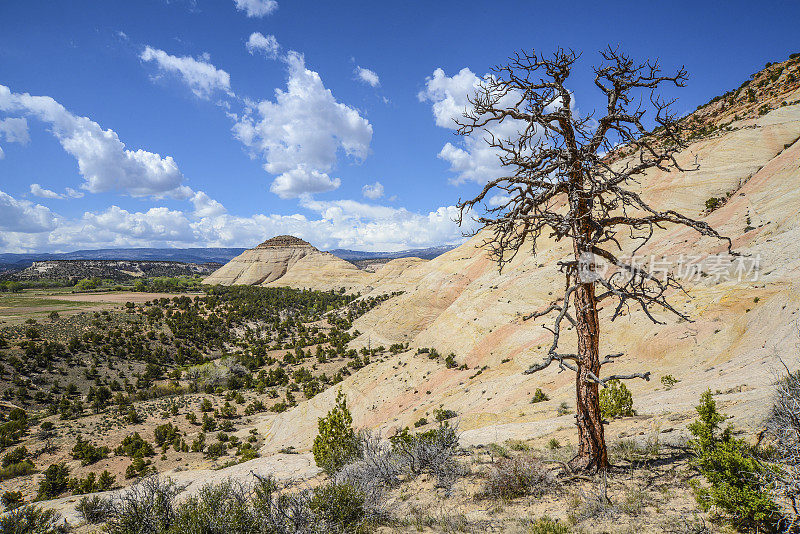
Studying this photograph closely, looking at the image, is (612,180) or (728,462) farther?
(612,180)

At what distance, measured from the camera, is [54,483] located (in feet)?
69.4

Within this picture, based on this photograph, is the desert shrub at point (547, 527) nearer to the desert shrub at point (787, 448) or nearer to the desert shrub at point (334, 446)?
the desert shrub at point (787, 448)

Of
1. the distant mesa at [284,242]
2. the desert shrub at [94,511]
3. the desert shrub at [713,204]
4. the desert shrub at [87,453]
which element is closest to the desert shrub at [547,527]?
the desert shrub at [94,511]

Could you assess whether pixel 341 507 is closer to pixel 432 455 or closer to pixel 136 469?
pixel 432 455

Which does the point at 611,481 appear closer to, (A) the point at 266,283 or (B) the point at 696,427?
(B) the point at 696,427

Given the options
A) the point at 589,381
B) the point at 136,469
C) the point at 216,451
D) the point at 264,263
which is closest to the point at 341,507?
the point at 589,381

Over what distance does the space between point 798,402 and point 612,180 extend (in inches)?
159

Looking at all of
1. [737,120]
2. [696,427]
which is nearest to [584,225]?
[696,427]

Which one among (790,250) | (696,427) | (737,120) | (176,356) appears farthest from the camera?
(176,356)

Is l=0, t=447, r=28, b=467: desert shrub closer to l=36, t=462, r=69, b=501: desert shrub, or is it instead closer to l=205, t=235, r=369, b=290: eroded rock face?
l=36, t=462, r=69, b=501: desert shrub

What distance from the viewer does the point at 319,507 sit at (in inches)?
231

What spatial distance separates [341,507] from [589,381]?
16.3 feet

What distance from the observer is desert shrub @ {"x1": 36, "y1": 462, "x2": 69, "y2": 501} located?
2033 centimetres

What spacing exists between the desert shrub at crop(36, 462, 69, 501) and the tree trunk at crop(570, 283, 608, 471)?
2951cm
